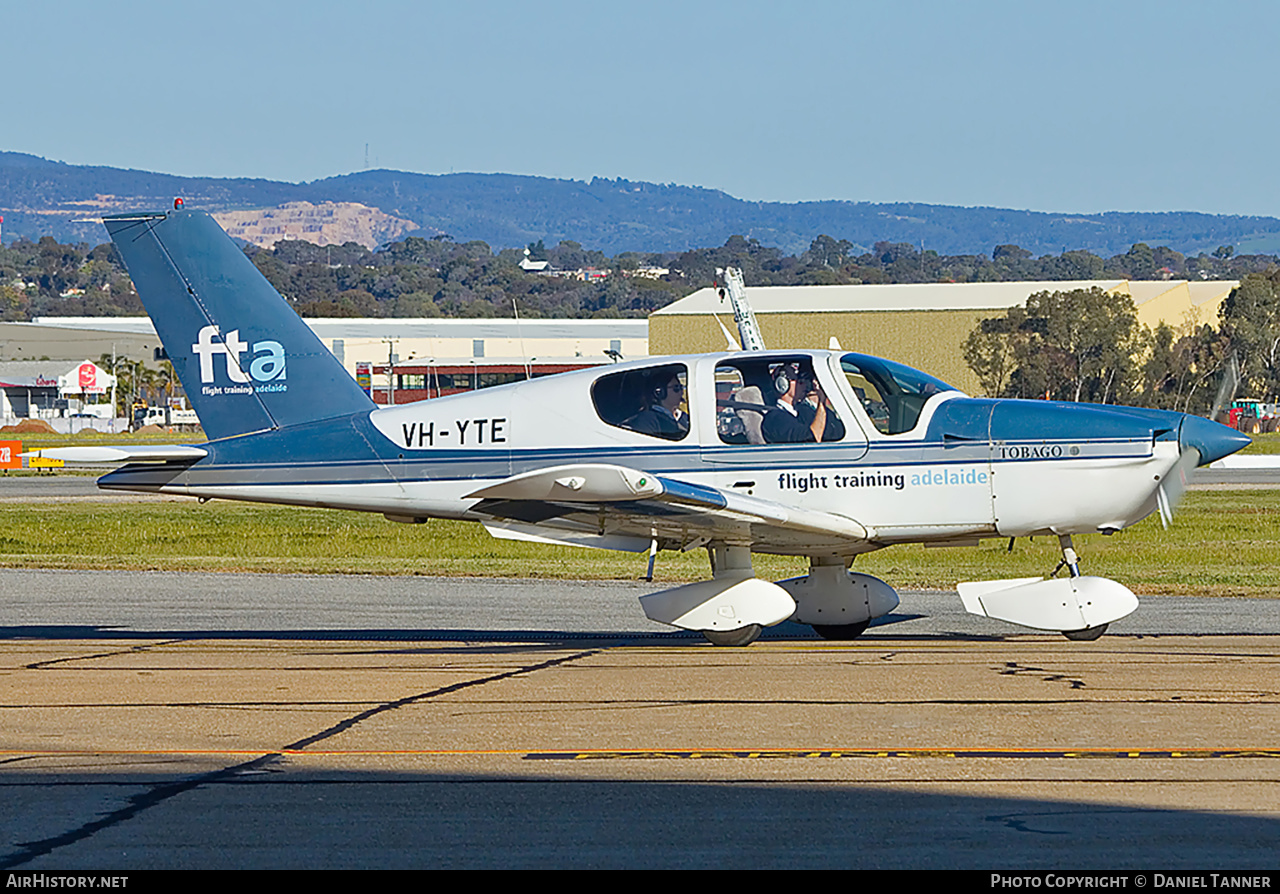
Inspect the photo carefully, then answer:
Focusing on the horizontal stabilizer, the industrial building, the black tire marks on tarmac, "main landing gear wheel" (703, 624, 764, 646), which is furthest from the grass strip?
the industrial building

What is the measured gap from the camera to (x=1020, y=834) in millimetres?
5742

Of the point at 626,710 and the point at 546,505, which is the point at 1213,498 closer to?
the point at 546,505

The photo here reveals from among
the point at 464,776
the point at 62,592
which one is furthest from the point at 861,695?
the point at 62,592

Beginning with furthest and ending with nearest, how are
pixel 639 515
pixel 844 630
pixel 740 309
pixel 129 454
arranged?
pixel 740 309, pixel 844 630, pixel 129 454, pixel 639 515

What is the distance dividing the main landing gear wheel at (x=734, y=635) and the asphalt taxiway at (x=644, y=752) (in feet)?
0.44

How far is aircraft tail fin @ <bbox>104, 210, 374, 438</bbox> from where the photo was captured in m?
13.0

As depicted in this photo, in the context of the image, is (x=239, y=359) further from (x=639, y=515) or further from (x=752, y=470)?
(x=752, y=470)

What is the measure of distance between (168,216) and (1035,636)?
25.9 ft

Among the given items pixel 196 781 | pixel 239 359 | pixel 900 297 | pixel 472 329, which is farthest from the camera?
pixel 472 329

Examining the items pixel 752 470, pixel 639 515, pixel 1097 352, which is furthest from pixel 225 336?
pixel 1097 352

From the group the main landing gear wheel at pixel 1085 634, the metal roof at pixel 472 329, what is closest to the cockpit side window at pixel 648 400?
the main landing gear wheel at pixel 1085 634

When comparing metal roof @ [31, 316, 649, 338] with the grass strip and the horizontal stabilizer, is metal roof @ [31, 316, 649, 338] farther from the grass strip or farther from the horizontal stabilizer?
the horizontal stabilizer

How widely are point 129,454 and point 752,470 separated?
4.85m

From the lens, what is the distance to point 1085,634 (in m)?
11.4
